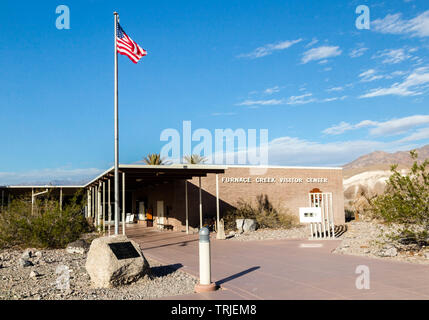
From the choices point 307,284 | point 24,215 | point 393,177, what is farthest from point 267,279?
point 24,215

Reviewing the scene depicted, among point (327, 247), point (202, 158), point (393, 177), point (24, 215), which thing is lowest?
point (327, 247)

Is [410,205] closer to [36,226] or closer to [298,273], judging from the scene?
[298,273]

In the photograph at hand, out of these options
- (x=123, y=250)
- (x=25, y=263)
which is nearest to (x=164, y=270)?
(x=123, y=250)

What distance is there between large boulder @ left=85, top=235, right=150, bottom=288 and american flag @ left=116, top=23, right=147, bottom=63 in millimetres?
8240

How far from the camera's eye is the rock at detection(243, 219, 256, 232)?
68.8ft

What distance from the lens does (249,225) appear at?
21.0 m

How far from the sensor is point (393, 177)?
37.0 ft

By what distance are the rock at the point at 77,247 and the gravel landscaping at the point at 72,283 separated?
5.21ft

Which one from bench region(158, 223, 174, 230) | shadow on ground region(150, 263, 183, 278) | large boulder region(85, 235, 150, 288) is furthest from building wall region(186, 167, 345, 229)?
large boulder region(85, 235, 150, 288)

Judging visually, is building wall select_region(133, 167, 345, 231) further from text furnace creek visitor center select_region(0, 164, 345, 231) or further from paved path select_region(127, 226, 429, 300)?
paved path select_region(127, 226, 429, 300)

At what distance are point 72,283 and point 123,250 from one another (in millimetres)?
1267
